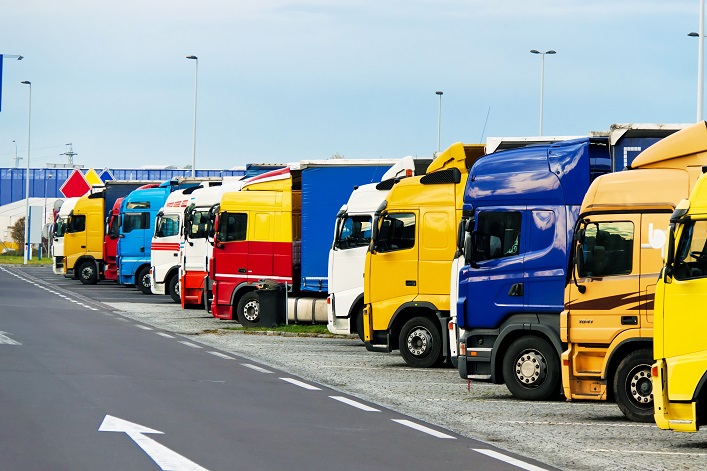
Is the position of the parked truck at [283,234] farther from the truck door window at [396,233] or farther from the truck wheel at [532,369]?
the truck wheel at [532,369]

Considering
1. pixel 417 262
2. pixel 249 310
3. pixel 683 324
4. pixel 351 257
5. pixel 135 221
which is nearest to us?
pixel 683 324

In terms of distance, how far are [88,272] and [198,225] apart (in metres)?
18.6

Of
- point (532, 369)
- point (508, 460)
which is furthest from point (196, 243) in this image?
point (508, 460)

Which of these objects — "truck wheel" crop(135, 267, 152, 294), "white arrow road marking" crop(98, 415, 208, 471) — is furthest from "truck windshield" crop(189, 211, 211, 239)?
"white arrow road marking" crop(98, 415, 208, 471)

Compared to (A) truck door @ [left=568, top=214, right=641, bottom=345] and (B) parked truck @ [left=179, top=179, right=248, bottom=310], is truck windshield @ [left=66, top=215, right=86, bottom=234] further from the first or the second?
(A) truck door @ [left=568, top=214, right=641, bottom=345]

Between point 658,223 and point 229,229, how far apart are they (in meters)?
15.5

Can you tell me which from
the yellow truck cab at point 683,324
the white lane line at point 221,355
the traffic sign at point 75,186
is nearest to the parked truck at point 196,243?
the white lane line at point 221,355

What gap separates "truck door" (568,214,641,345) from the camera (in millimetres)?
13898

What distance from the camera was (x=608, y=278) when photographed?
14.1 metres

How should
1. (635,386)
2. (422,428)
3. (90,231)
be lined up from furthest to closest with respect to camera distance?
(90,231) → (635,386) → (422,428)

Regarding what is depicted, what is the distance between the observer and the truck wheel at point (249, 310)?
2756 centimetres

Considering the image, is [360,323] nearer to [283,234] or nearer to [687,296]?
[283,234]

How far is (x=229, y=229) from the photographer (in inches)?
1102

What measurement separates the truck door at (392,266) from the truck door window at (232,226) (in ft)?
27.1
